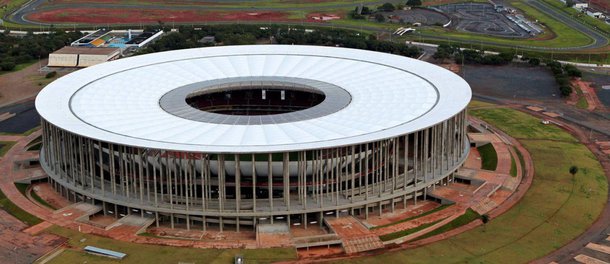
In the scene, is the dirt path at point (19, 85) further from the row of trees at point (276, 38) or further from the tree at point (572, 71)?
the tree at point (572, 71)

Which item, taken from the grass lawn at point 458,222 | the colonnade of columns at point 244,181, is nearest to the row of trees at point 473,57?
the colonnade of columns at point 244,181

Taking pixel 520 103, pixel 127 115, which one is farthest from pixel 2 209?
pixel 520 103

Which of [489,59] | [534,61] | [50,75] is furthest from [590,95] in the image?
[50,75]

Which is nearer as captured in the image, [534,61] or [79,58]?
[534,61]

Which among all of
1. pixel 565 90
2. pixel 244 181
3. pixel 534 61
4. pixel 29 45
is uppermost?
pixel 244 181

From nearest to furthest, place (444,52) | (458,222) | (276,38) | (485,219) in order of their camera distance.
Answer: (485,219) → (458,222) → (444,52) → (276,38)

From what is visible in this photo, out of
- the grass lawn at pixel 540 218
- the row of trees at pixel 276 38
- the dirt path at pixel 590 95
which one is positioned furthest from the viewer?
the row of trees at pixel 276 38

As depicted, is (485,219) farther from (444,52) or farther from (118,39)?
(118,39)
